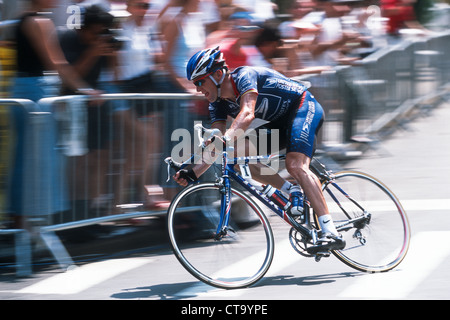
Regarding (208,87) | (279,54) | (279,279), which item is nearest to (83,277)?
(279,279)

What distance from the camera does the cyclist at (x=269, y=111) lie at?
6262 mm

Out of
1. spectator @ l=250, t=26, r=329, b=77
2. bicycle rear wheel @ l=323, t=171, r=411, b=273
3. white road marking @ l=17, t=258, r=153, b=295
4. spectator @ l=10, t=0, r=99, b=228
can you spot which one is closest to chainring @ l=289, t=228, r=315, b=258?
bicycle rear wheel @ l=323, t=171, r=411, b=273

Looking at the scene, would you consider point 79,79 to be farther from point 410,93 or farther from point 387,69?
point 410,93

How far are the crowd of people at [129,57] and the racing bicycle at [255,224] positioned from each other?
3.79 feet

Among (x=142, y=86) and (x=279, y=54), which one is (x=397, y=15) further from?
(x=142, y=86)

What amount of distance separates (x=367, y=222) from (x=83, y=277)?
2431 millimetres

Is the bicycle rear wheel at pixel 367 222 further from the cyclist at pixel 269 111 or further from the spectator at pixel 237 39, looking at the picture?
the spectator at pixel 237 39

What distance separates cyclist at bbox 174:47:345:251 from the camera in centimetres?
626

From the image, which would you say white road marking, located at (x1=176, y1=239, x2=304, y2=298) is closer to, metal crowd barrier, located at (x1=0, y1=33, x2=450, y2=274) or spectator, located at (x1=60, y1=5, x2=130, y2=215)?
metal crowd barrier, located at (x1=0, y1=33, x2=450, y2=274)

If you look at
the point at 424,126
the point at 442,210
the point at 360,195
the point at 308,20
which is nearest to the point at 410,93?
the point at 424,126

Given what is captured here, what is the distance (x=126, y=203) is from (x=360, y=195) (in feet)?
7.25

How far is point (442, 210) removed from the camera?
29.7ft

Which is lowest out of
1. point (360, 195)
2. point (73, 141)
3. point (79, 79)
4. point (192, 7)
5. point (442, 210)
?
point (442, 210)

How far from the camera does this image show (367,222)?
687 cm
